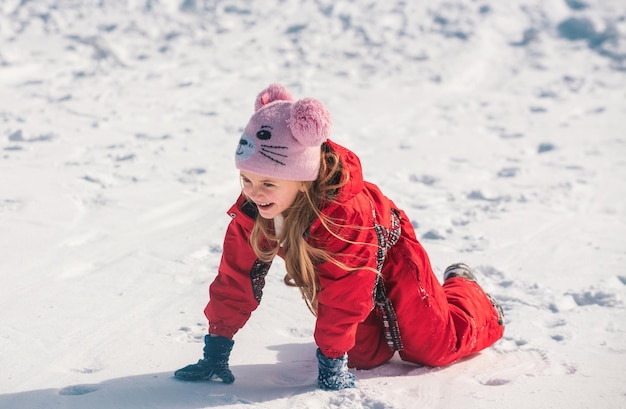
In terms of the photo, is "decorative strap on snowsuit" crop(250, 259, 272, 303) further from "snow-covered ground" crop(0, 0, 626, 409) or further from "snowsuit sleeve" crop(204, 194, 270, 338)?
"snow-covered ground" crop(0, 0, 626, 409)

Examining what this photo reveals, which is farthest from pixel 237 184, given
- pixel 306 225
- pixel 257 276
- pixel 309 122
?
pixel 309 122

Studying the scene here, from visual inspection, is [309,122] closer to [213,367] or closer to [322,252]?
[322,252]

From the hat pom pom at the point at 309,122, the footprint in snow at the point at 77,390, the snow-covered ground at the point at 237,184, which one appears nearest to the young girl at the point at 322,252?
the hat pom pom at the point at 309,122

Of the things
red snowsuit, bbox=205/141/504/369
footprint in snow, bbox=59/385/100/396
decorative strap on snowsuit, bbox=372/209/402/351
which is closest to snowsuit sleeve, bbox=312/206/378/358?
red snowsuit, bbox=205/141/504/369

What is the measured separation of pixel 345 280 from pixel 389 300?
294mm

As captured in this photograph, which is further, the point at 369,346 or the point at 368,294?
the point at 369,346

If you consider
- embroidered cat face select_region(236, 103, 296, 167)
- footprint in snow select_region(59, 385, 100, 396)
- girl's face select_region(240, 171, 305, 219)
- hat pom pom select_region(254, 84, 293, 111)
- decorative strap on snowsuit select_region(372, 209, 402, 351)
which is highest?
hat pom pom select_region(254, 84, 293, 111)

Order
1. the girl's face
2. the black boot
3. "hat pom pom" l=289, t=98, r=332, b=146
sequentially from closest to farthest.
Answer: "hat pom pom" l=289, t=98, r=332, b=146 → the girl's face → the black boot

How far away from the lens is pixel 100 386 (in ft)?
6.20

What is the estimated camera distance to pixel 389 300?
2.08 meters

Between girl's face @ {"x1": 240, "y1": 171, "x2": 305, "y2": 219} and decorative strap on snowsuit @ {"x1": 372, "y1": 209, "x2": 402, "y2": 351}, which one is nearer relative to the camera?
Result: girl's face @ {"x1": 240, "y1": 171, "x2": 305, "y2": 219}

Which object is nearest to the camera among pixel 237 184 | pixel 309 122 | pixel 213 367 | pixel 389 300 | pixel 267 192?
pixel 309 122

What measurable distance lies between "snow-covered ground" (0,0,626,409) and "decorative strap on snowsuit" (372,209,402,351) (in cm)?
11

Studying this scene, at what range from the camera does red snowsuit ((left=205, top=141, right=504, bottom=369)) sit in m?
1.85
